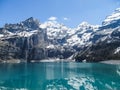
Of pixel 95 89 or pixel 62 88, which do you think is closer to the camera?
pixel 95 89

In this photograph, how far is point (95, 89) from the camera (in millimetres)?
71062

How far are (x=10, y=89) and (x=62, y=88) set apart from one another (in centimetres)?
1495

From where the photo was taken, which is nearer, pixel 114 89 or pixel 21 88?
pixel 114 89

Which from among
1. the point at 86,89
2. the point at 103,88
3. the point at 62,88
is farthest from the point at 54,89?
the point at 103,88

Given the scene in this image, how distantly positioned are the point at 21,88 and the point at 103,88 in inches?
934

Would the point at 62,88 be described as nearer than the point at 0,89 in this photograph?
No

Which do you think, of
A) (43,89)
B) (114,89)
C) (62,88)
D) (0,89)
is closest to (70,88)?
(62,88)

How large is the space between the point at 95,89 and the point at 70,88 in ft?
26.4

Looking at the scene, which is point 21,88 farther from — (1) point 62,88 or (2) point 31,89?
(1) point 62,88

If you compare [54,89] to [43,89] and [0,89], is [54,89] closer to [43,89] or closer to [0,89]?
[43,89]

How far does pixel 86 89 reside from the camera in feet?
238

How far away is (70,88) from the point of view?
75.6m

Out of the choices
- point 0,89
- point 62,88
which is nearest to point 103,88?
point 62,88

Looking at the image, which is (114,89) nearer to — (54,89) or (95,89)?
(95,89)
